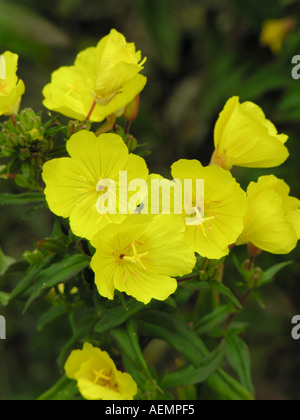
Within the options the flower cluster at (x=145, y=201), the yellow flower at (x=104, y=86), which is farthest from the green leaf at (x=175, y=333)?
the yellow flower at (x=104, y=86)

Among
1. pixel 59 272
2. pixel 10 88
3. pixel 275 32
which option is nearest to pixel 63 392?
pixel 59 272

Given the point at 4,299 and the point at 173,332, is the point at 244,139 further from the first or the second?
the point at 4,299

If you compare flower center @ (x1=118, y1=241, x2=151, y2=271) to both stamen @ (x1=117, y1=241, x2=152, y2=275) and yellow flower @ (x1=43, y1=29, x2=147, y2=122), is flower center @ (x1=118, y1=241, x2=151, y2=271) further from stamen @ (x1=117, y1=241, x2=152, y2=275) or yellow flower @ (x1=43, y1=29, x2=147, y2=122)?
yellow flower @ (x1=43, y1=29, x2=147, y2=122)

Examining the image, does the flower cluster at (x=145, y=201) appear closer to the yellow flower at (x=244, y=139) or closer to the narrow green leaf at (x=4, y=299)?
the yellow flower at (x=244, y=139)

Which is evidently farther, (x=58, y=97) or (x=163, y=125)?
(x=163, y=125)
